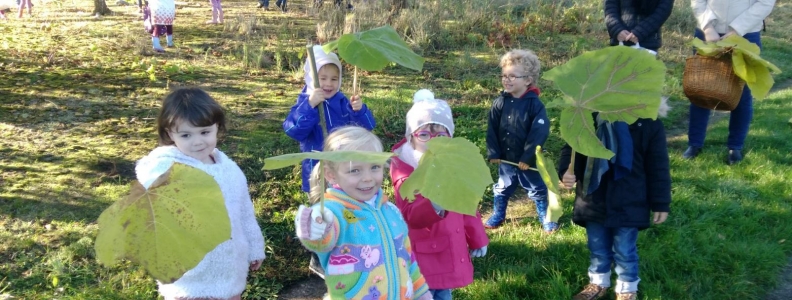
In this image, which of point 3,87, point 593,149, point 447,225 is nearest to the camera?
point 593,149

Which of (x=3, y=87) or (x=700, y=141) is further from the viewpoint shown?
(x=3, y=87)

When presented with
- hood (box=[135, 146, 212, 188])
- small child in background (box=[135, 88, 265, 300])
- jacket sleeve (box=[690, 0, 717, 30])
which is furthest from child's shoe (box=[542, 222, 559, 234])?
hood (box=[135, 146, 212, 188])

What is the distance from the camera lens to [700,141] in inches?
211

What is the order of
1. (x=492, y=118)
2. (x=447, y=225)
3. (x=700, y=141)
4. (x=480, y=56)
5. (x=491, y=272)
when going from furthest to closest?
(x=480, y=56) < (x=700, y=141) < (x=492, y=118) < (x=491, y=272) < (x=447, y=225)

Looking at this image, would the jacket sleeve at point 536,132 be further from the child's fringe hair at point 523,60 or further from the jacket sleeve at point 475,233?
the jacket sleeve at point 475,233

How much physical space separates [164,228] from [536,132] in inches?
114

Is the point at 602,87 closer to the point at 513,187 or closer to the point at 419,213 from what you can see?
the point at 419,213

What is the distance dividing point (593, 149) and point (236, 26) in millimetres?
8484

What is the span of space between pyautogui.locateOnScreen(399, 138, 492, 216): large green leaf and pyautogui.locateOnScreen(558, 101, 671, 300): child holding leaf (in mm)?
1264

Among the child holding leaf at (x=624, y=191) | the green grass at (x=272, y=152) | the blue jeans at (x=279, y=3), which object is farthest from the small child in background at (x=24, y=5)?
the child holding leaf at (x=624, y=191)

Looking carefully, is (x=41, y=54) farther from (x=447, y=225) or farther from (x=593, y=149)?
(x=593, y=149)

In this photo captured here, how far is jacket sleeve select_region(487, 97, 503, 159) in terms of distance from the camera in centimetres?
411

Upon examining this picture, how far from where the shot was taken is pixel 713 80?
3.63 meters

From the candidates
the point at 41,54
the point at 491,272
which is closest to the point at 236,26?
the point at 41,54
